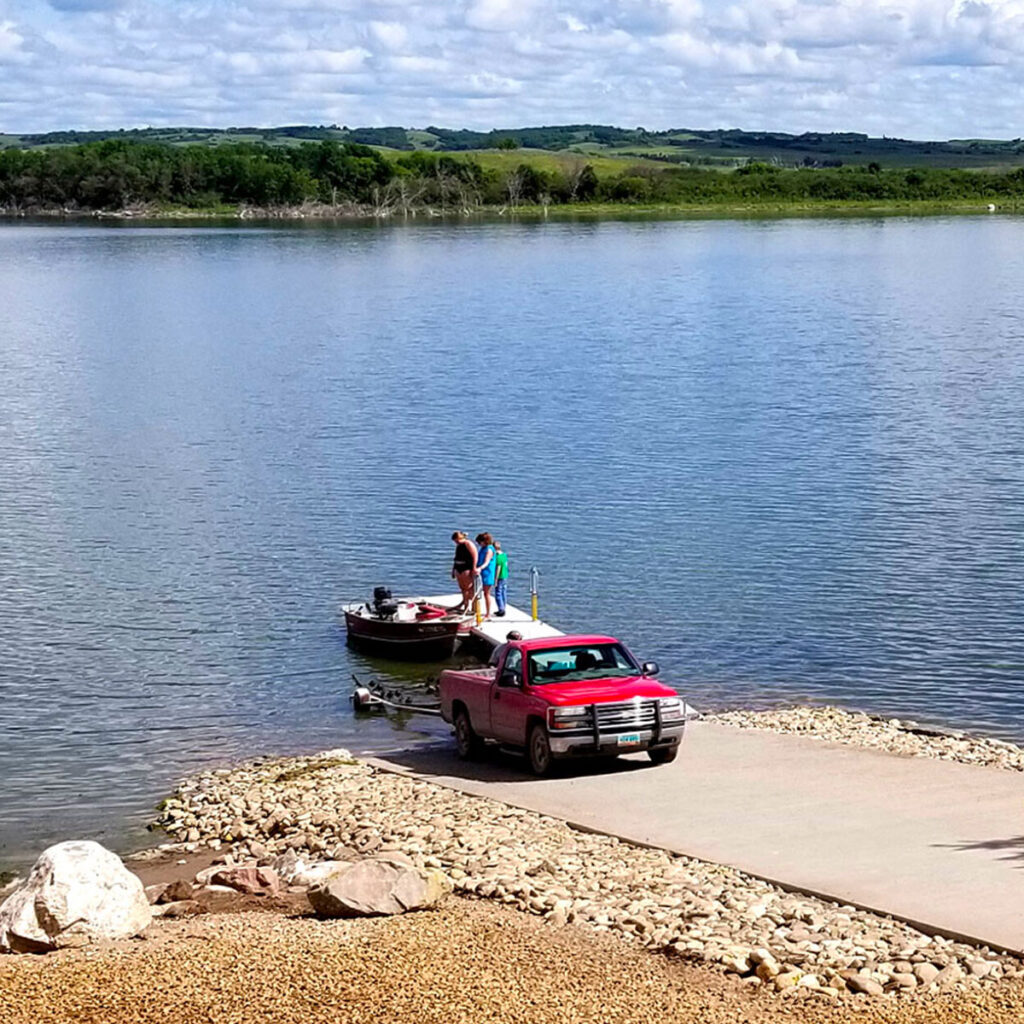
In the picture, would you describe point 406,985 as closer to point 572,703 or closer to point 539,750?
point 572,703

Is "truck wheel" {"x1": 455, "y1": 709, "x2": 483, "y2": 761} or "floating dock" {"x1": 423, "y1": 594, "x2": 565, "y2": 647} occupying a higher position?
"truck wheel" {"x1": 455, "y1": 709, "x2": 483, "y2": 761}

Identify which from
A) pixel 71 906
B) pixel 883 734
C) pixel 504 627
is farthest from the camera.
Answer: pixel 504 627

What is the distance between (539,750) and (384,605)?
10.4m

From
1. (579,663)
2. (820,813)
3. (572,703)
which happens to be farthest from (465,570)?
(820,813)

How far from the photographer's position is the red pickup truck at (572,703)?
20.3 meters

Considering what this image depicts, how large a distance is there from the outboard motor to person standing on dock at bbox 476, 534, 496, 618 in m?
1.59

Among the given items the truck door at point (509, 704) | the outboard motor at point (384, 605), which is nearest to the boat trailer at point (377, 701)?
the outboard motor at point (384, 605)

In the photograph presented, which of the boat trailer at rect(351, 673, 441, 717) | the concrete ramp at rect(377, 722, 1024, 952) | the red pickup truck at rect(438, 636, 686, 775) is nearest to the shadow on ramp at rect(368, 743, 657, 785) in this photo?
the concrete ramp at rect(377, 722, 1024, 952)

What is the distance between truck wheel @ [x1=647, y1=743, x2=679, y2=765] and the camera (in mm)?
20844

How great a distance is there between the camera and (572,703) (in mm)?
20312

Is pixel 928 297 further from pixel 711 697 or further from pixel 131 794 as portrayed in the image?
pixel 131 794

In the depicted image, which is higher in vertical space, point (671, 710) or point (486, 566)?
point (671, 710)

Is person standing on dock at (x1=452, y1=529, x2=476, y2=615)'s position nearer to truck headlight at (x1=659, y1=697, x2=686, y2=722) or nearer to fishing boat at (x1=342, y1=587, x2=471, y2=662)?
fishing boat at (x1=342, y1=587, x2=471, y2=662)

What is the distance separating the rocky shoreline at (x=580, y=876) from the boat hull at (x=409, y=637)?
23.4ft
